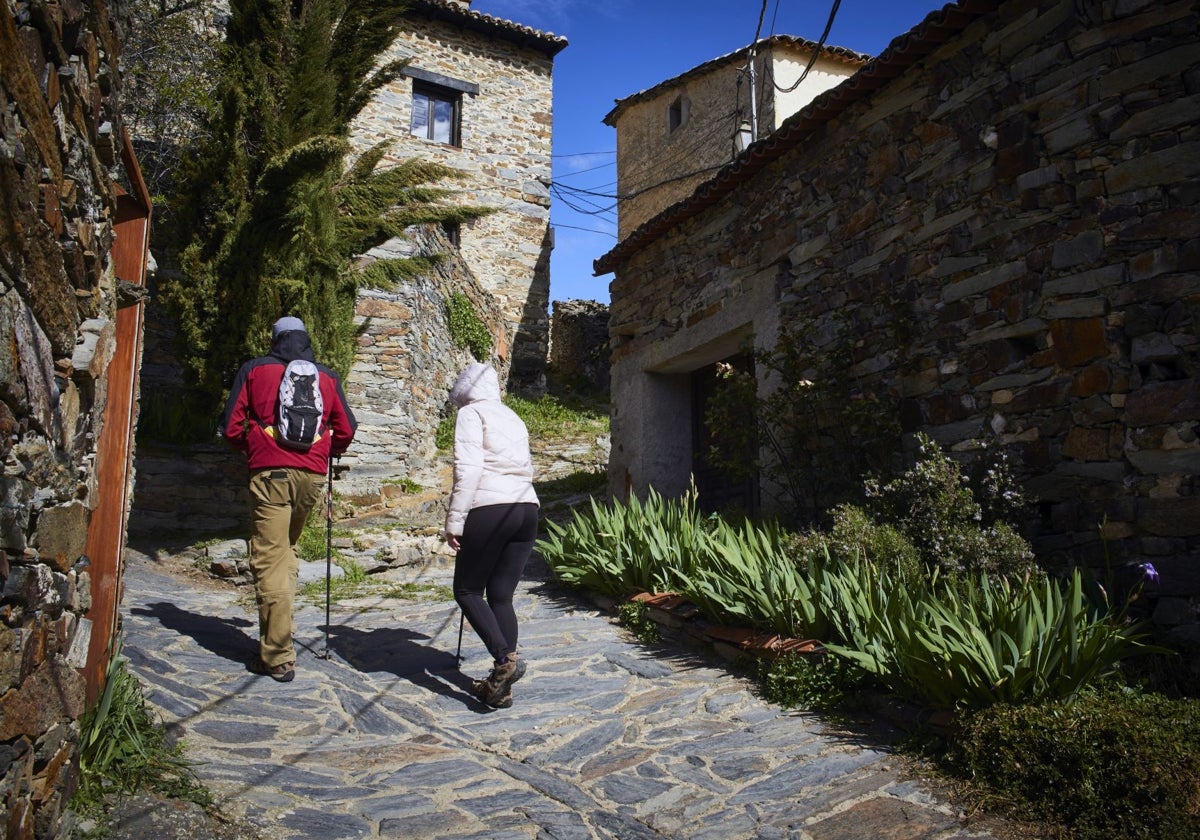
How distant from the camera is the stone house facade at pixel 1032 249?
4.60 m

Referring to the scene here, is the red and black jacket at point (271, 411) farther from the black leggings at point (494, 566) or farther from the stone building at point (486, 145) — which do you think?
the stone building at point (486, 145)

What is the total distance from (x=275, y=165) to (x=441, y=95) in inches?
443

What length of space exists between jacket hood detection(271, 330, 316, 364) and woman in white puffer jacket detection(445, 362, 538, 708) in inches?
41.7

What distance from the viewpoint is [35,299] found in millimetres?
2102

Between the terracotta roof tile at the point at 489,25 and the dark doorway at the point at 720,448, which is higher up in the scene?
the terracotta roof tile at the point at 489,25

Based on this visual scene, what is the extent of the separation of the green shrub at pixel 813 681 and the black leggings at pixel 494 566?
1.28m

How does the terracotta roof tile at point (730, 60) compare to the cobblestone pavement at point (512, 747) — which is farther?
the terracotta roof tile at point (730, 60)

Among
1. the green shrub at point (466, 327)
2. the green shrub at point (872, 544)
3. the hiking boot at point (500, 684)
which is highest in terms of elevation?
the green shrub at point (466, 327)

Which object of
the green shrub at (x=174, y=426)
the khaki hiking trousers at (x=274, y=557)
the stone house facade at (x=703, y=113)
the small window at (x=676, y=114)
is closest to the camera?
the khaki hiking trousers at (x=274, y=557)

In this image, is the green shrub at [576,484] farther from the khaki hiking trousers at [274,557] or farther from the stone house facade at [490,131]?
the khaki hiking trousers at [274,557]

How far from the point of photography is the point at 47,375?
Answer: 7.33 feet

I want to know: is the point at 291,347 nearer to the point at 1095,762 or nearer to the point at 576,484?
the point at 1095,762

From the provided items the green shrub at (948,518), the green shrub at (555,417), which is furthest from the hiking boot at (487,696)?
the green shrub at (555,417)

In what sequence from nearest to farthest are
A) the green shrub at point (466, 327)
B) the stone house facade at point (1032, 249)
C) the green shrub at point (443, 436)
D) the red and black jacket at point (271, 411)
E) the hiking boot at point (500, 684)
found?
the hiking boot at point (500, 684) → the red and black jacket at point (271, 411) → the stone house facade at point (1032, 249) → the green shrub at point (443, 436) → the green shrub at point (466, 327)
